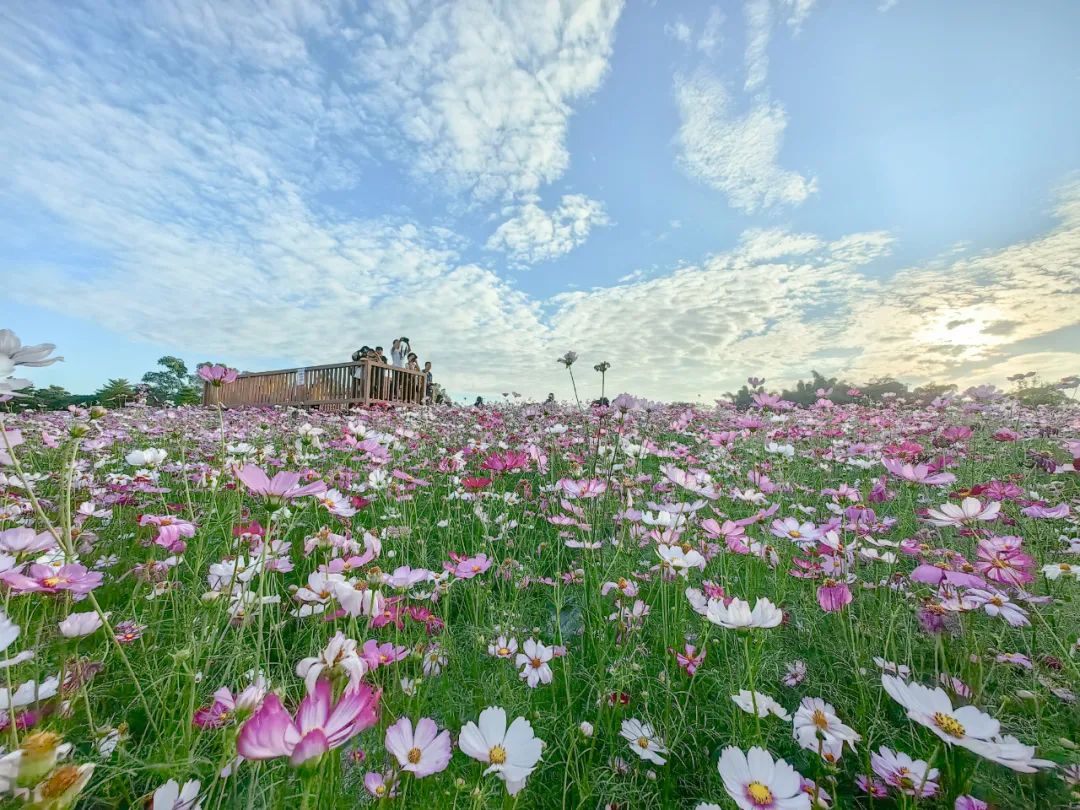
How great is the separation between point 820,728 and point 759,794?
0.26 meters

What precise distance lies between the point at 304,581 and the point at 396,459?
1376 mm

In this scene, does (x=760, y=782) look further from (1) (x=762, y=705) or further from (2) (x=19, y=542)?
(2) (x=19, y=542)

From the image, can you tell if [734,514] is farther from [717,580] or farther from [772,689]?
[772,689]

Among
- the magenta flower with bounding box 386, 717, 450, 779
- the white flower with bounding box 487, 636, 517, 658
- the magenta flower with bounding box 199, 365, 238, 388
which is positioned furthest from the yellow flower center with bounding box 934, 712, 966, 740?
the magenta flower with bounding box 199, 365, 238, 388

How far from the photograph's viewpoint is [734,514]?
2746 millimetres

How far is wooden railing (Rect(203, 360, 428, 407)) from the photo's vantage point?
10.4m

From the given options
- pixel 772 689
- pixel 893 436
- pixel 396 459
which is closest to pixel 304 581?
pixel 396 459

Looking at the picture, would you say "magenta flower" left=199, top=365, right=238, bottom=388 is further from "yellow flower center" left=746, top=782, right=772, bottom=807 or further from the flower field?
"yellow flower center" left=746, top=782, right=772, bottom=807

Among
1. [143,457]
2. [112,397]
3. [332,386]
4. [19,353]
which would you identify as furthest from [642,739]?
[332,386]

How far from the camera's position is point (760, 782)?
2.66 feet

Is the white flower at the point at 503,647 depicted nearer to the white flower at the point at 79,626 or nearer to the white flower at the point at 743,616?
the white flower at the point at 743,616

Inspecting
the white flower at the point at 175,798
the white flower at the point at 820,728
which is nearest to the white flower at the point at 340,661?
the white flower at the point at 175,798

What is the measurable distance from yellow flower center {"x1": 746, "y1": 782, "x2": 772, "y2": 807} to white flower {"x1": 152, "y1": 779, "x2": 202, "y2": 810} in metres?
0.85

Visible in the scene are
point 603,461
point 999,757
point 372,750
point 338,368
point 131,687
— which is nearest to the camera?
point 999,757
